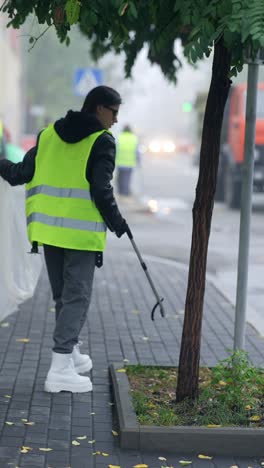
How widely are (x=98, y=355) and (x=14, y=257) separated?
1070mm

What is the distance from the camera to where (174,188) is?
107ft

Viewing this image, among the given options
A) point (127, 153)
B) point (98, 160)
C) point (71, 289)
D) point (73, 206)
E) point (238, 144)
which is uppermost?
point (238, 144)

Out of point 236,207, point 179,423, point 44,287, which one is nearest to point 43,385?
point 179,423

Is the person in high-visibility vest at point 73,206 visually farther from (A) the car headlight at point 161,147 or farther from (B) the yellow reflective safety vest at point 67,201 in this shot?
(A) the car headlight at point 161,147

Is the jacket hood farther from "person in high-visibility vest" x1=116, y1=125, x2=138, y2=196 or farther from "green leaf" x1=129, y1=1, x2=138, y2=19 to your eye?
"person in high-visibility vest" x1=116, y1=125, x2=138, y2=196

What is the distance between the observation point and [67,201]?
602 centimetres

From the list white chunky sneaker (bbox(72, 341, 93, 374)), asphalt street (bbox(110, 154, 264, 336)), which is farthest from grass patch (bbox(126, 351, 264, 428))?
asphalt street (bbox(110, 154, 264, 336))

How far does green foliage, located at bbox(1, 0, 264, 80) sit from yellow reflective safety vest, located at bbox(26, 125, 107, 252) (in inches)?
27.8

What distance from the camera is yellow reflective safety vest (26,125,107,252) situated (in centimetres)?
598

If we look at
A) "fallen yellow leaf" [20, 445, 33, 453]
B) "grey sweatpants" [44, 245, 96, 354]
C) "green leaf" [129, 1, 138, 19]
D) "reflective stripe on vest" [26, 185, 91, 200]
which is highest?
"green leaf" [129, 1, 138, 19]

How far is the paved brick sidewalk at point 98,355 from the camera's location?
4.98 meters

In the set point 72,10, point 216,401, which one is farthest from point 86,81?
point 72,10

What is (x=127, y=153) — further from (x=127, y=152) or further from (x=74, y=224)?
(x=74, y=224)

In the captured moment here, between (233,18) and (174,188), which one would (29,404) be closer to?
(233,18)
